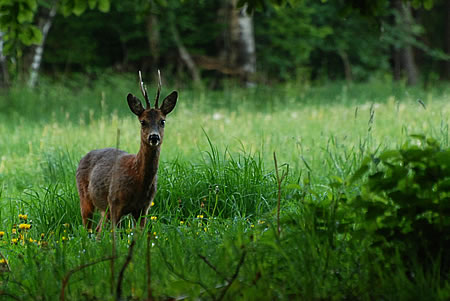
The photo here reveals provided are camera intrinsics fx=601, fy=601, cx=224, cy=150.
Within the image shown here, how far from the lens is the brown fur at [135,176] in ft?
13.7

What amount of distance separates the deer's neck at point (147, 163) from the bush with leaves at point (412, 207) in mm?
1787

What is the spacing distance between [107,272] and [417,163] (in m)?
1.59

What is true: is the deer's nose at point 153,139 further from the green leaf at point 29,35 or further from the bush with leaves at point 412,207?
the bush with leaves at point 412,207

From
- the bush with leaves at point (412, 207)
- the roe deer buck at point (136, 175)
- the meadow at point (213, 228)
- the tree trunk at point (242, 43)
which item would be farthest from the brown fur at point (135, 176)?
the tree trunk at point (242, 43)

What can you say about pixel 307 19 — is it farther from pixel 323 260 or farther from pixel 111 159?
pixel 323 260

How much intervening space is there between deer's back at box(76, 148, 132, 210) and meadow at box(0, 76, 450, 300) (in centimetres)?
22

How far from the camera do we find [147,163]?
423 centimetres

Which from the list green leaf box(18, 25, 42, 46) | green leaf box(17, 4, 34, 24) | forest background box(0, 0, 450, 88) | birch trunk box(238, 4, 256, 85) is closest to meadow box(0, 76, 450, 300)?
green leaf box(18, 25, 42, 46)

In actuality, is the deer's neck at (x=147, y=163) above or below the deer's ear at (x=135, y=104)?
below

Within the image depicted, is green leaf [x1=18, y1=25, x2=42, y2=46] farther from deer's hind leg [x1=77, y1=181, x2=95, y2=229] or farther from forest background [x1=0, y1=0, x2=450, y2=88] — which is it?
forest background [x1=0, y1=0, x2=450, y2=88]

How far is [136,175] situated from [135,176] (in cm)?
1

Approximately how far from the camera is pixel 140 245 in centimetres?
337

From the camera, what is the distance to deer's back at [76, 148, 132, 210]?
4562mm

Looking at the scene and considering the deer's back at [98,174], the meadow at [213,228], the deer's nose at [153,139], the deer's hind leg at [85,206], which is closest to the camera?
the meadow at [213,228]
